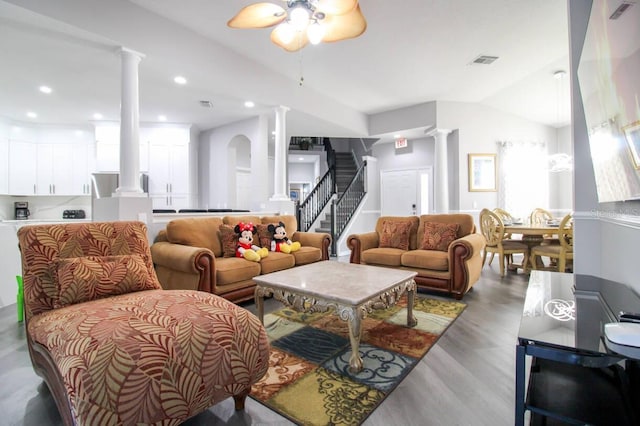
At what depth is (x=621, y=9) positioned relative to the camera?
1.32 m

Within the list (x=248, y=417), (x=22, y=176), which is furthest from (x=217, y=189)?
(x=248, y=417)

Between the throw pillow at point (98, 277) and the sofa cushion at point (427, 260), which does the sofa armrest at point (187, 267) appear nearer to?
the throw pillow at point (98, 277)

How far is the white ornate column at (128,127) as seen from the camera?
3275 mm

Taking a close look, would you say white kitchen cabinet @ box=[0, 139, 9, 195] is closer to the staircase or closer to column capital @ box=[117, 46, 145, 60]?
column capital @ box=[117, 46, 145, 60]

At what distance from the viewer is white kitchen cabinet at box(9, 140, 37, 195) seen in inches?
238

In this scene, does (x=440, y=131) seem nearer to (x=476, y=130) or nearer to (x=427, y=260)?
(x=476, y=130)

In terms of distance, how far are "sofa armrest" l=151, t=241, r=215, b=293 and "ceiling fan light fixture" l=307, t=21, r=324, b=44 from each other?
7.08ft

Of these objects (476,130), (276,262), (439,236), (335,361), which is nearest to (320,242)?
(276,262)

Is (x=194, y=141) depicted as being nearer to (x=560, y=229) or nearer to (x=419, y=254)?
(x=419, y=254)

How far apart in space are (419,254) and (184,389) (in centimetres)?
312

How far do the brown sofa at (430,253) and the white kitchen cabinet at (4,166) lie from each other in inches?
263

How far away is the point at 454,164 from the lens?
6613 millimetres

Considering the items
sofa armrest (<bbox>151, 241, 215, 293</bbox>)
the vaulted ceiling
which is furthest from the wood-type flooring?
the vaulted ceiling

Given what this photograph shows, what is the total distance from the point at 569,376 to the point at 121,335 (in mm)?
1994
